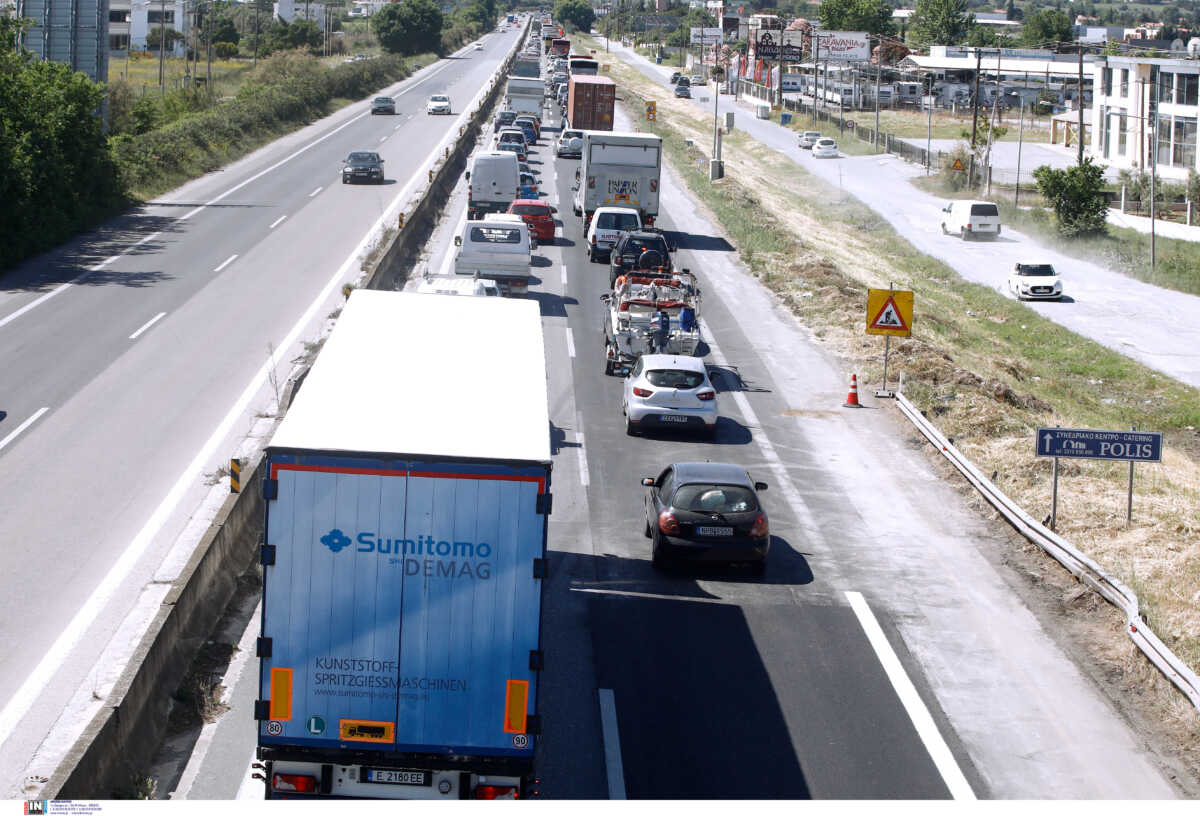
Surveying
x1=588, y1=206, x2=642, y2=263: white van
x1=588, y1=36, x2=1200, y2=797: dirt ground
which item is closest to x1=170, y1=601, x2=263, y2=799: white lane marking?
x1=588, y1=36, x2=1200, y2=797: dirt ground

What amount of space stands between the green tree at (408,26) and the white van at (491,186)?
121 m

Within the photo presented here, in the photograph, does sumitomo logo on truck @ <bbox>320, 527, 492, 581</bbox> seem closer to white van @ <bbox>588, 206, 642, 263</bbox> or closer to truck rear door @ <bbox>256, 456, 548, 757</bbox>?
truck rear door @ <bbox>256, 456, 548, 757</bbox>

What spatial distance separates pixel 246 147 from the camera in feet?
219

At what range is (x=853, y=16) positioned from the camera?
193000mm

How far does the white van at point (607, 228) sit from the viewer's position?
41406mm

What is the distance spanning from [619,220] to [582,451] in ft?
66.5

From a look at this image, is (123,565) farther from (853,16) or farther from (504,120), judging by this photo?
(853,16)

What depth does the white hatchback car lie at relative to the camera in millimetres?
23812

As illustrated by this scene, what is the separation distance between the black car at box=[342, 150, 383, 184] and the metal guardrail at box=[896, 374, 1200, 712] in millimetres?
34876

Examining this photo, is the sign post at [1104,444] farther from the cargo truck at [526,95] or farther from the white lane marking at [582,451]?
the cargo truck at [526,95]

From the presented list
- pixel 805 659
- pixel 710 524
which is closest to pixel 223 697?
pixel 805 659

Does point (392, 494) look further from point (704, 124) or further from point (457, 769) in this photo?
point (704, 124)

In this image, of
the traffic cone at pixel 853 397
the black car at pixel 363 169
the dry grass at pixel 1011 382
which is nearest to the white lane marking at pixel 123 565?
the dry grass at pixel 1011 382

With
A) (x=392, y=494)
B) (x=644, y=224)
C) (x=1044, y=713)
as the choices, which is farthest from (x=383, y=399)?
(x=644, y=224)
